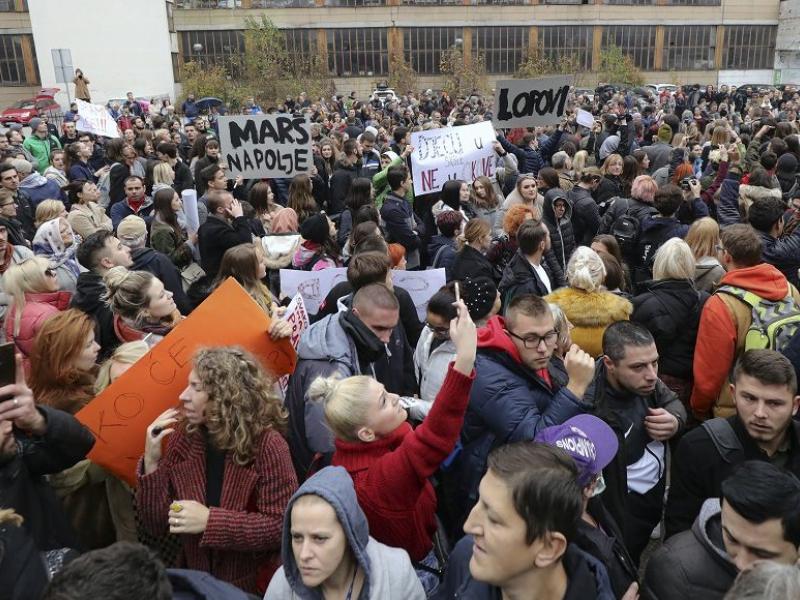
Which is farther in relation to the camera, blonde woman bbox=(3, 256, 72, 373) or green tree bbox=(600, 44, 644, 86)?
green tree bbox=(600, 44, 644, 86)

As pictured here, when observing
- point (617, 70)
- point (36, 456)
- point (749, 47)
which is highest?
point (36, 456)

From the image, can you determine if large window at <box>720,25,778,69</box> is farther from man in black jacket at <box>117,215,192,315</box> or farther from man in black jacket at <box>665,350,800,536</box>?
man in black jacket at <box>665,350,800,536</box>

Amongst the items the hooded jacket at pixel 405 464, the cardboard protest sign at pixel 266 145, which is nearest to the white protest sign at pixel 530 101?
the cardboard protest sign at pixel 266 145

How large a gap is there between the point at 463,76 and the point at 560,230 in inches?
1467

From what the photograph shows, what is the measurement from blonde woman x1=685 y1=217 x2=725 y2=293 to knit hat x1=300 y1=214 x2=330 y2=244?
2739 mm

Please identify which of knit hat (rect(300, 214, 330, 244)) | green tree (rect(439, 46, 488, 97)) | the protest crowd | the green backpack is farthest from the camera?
green tree (rect(439, 46, 488, 97))

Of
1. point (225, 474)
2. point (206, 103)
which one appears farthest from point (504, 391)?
point (206, 103)

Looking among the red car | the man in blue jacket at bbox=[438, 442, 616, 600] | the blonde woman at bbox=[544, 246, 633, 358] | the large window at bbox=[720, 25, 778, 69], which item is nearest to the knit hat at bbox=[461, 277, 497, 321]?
the blonde woman at bbox=[544, 246, 633, 358]

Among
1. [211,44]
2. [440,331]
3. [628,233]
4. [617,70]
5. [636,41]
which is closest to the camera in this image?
[440,331]

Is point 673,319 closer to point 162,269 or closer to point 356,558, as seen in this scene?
point 356,558

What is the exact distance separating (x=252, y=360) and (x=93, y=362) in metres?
0.99

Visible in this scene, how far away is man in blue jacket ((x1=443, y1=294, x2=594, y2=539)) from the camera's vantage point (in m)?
3.07

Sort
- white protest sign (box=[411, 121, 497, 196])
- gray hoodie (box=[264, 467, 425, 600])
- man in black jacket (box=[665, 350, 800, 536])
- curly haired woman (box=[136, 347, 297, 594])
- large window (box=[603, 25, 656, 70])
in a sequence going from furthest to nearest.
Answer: large window (box=[603, 25, 656, 70]) < white protest sign (box=[411, 121, 497, 196]) < man in black jacket (box=[665, 350, 800, 536]) < curly haired woman (box=[136, 347, 297, 594]) < gray hoodie (box=[264, 467, 425, 600])

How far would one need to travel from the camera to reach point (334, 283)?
5324 mm
